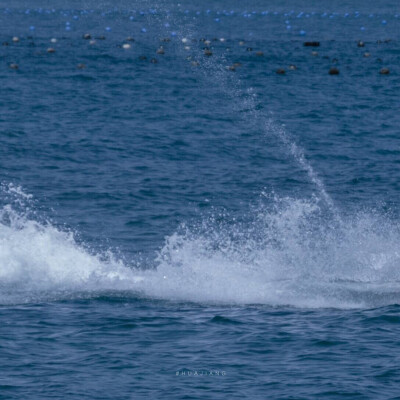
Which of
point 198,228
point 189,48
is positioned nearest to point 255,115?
point 198,228

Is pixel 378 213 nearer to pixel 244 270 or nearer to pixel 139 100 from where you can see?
pixel 244 270

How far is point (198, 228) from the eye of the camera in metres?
35.3

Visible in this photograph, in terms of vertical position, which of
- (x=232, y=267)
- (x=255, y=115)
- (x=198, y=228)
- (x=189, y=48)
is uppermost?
(x=189, y=48)

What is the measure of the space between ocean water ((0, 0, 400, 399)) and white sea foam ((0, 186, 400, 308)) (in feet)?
0.28

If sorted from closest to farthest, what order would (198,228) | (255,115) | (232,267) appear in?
(232,267) < (198,228) < (255,115)

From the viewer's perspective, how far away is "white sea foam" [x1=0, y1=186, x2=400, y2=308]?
87.7ft

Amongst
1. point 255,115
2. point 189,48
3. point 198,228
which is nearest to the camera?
point 198,228

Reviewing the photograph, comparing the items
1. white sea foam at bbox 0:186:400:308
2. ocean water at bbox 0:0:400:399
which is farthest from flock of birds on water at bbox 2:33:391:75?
white sea foam at bbox 0:186:400:308

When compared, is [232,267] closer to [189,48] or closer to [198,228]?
[198,228]

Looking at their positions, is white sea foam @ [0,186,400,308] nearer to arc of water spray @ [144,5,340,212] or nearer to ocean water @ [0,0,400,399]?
ocean water @ [0,0,400,399]

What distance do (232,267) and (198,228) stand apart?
6.12 m

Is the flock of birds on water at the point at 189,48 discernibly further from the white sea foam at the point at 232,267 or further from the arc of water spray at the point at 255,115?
the white sea foam at the point at 232,267

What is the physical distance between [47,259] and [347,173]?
18004mm

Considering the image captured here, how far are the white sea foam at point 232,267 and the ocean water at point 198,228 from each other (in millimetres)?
85
